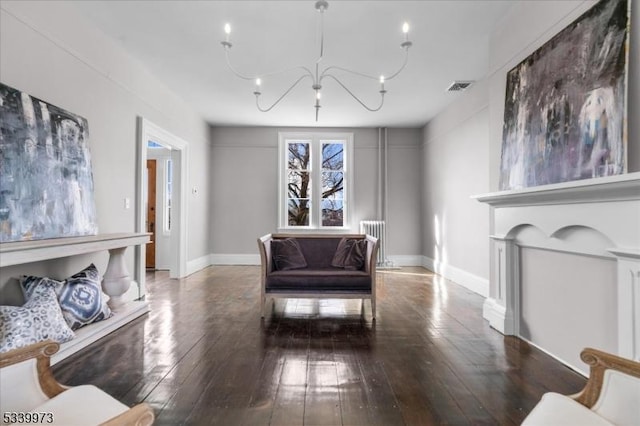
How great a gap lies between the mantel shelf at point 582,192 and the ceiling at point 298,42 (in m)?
1.77

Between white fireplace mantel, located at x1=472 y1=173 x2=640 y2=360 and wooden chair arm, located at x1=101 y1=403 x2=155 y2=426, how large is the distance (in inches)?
84.1

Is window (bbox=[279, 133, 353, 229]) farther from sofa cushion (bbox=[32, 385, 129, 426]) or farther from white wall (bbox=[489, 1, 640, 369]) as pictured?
sofa cushion (bbox=[32, 385, 129, 426])

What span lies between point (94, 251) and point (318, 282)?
6.41ft

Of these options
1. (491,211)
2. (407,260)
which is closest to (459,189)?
(491,211)

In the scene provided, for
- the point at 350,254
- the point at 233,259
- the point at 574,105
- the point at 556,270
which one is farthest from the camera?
the point at 233,259

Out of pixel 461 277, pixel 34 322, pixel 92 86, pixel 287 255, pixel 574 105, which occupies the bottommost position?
pixel 461 277

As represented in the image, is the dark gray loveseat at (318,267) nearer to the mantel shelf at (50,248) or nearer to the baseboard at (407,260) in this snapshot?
the mantel shelf at (50,248)

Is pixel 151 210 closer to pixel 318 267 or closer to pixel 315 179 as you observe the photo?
pixel 315 179

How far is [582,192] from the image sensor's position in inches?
74.3

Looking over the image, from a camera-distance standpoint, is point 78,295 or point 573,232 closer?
point 573,232

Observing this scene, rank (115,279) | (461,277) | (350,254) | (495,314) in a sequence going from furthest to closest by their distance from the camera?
(461,277)
(350,254)
(115,279)
(495,314)

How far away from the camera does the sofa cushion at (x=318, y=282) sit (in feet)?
10.7

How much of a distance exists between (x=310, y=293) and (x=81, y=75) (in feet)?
9.92

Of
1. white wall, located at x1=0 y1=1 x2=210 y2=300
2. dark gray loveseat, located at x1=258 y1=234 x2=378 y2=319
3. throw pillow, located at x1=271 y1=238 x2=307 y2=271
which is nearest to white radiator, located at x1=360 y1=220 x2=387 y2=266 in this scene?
dark gray loveseat, located at x1=258 y1=234 x2=378 y2=319
